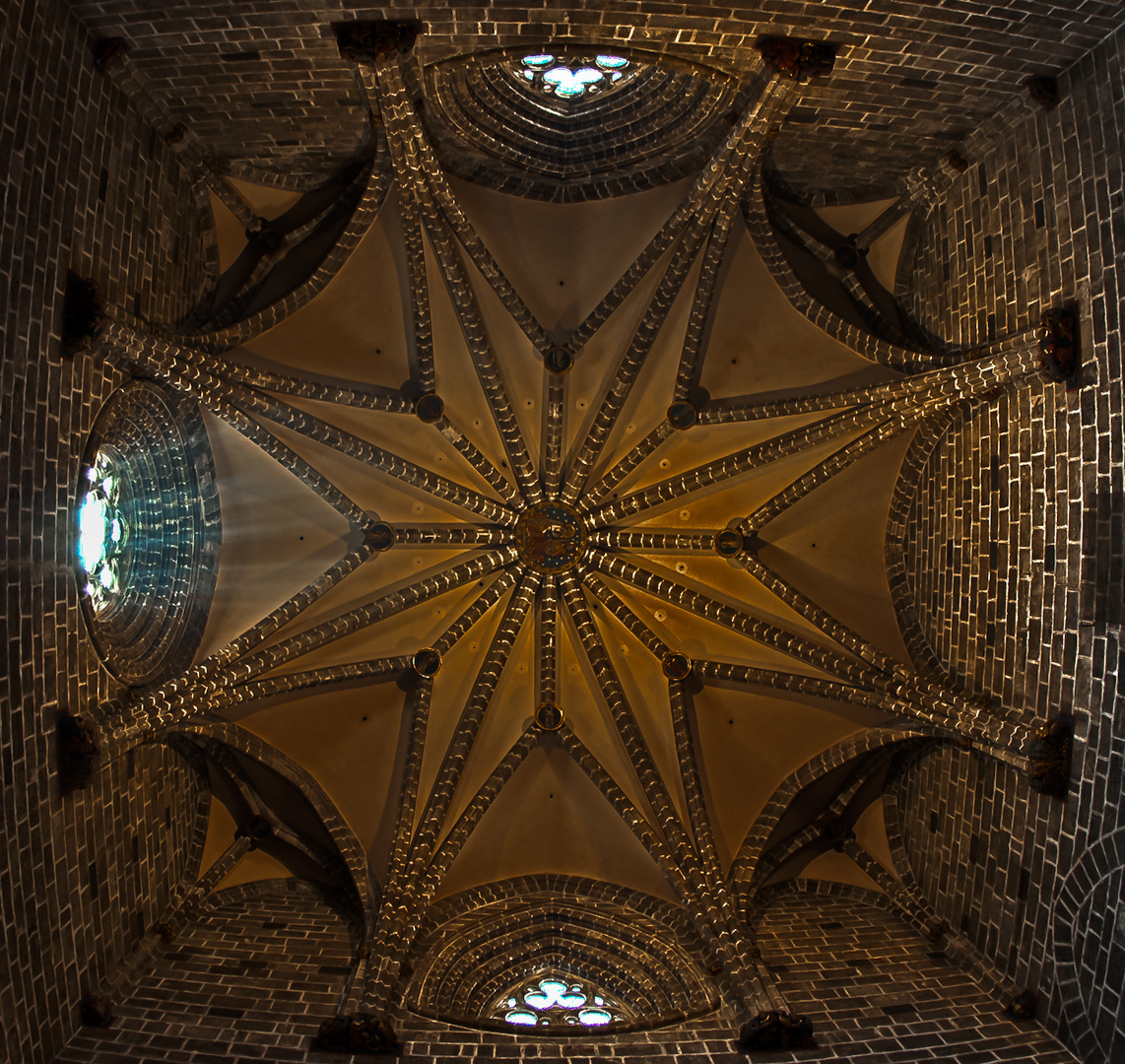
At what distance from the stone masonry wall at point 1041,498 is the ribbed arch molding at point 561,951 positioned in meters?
4.26

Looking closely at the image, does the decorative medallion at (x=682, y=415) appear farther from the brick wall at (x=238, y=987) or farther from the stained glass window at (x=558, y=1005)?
the brick wall at (x=238, y=987)

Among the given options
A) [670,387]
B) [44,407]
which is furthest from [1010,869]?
[44,407]

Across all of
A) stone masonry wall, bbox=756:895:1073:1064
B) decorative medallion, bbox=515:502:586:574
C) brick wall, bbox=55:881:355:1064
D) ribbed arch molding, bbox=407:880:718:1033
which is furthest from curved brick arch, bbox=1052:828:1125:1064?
brick wall, bbox=55:881:355:1064

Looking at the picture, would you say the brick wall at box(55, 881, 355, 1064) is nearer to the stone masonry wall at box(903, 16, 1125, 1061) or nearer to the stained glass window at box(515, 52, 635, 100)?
the stone masonry wall at box(903, 16, 1125, 1061)

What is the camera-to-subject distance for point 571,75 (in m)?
13.9

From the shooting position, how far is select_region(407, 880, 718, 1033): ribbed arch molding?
12.4 metres

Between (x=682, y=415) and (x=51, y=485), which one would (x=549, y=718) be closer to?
(x=682, y=415)

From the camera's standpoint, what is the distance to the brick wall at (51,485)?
9.34 m

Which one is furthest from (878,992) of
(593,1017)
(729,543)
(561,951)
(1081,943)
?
(729,543)

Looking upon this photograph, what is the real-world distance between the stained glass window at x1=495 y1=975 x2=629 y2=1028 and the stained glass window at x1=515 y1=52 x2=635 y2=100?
45.4 feet

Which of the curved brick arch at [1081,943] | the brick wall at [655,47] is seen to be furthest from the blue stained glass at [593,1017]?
the brick wall at [655,47]

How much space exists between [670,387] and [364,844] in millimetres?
9118

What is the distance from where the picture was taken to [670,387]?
48.8 feet

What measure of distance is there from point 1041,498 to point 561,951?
966cm
